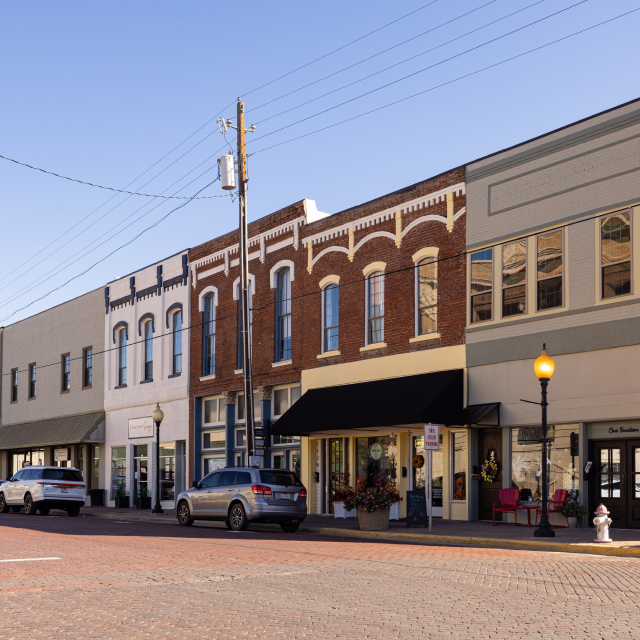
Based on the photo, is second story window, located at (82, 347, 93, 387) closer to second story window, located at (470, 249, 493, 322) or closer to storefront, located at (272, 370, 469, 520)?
storefront, located at (272, 370, 469, 520)

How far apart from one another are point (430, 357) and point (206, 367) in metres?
11.9

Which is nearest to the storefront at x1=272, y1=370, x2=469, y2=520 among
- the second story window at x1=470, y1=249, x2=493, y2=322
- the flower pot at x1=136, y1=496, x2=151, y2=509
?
the second story window at x1=470, y1=249, x2=493, y2=322

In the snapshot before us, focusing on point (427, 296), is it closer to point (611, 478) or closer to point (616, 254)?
point (616, 254)

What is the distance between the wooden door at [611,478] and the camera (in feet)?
63.8

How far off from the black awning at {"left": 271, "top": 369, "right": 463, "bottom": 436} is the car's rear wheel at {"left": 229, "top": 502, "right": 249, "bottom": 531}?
3.92 metres

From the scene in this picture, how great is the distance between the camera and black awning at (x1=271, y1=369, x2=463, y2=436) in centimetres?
2227

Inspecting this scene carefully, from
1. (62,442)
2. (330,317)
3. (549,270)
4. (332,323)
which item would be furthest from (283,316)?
(62,442)

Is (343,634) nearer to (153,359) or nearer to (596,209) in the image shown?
(596,209)

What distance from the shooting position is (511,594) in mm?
10445

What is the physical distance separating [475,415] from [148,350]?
61.8 feet

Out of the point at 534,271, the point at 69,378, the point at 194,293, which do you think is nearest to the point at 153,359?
the point at 194,293

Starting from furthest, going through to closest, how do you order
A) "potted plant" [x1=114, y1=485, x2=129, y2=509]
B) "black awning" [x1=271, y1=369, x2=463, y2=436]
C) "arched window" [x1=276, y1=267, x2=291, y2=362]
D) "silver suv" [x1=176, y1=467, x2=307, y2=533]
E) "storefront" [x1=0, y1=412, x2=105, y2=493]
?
"storefront" [x1=0, y1=412, x2=105, y2=493] → "potted plant" [x1=114, y1=485, x2=129, y2=509] → "arched window" [x1=276, y1=267, x2=291, y2=362] → "black awning" [x1=271, y1=369, x2=463, y2=436] → "silver suv" [x1=176, y1=467, x2=307, y2=533]

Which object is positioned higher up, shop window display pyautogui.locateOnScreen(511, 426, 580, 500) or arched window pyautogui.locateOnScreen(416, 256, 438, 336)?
arched window pyautogui.locateOnScreen(416, 256, 438, 336)

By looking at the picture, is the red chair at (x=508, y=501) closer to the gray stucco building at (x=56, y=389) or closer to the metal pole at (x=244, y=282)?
the metal pole at (x=244, y=282)
